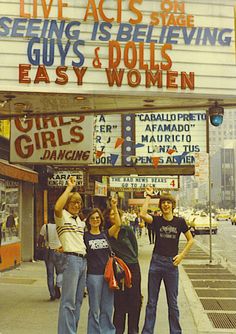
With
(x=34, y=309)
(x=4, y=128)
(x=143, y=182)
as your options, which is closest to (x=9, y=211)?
(x=4, y=128)

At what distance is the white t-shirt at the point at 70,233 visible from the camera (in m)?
6.69

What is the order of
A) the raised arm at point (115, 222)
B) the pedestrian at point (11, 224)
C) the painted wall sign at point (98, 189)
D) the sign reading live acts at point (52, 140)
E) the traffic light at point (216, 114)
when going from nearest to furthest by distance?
the raised arm at point (115, 222) < the traffic light at point (216, 114) < the sign reading live acts at point (52, 140) < the pedestrian at point (11, 224) < the painted wall sign at point (98, 189)

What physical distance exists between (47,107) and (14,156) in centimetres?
382

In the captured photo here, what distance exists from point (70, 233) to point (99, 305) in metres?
0.96

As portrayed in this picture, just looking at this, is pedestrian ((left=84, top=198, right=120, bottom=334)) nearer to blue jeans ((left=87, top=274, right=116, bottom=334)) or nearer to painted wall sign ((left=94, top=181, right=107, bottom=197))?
blue jeans ((left=87, top=274, right=116, bottom=334))

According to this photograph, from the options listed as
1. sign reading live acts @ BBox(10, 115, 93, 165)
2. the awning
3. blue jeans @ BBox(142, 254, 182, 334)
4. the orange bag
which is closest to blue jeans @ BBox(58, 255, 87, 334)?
the orange bag

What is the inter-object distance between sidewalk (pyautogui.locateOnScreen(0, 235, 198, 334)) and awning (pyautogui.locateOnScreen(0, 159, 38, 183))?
8.50ft

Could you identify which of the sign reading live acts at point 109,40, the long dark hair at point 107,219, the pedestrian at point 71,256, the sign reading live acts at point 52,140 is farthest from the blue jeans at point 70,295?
the sign reading live acts at point 52,140

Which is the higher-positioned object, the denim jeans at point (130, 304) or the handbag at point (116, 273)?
the handbag at point (116, 273)

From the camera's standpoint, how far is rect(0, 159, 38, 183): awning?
43.6ft

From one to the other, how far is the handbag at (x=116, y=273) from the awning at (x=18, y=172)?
271 inches

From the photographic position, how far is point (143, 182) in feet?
81.7

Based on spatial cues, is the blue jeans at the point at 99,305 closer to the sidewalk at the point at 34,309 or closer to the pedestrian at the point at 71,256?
the pedestrian at the point at 71,256

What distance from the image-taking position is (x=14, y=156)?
12.4 metres
